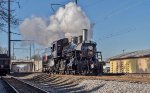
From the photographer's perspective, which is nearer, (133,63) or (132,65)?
(133,63)

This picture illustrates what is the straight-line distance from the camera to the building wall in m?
48.6

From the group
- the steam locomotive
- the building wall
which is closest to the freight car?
the steam locomotive

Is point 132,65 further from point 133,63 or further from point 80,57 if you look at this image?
point 80,57

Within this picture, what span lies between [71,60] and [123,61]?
22386 mm

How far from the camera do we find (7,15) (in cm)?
1998

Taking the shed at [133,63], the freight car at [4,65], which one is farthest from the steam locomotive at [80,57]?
the shed at [133,63]

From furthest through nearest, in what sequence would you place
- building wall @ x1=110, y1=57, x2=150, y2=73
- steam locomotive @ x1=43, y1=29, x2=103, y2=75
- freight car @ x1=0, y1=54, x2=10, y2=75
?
building wall @ x1=110, y1=57, x2=150, y2=73, freight car @ x1=0, y1=54, x2=10, y2=75, steam locomotive @ x1=43, y1=29, x2=103, y2=75

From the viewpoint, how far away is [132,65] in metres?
52.2

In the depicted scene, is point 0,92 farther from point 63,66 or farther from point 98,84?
point 63,66

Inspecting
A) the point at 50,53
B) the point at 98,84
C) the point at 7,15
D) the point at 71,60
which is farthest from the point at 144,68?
the point at 7,15

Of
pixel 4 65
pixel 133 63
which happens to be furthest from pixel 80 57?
pixel 133 63

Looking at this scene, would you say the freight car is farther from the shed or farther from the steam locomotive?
the shed

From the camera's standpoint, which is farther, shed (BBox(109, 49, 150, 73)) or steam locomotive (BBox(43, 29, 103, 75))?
shed (BBox(109, 49, 150, 73))

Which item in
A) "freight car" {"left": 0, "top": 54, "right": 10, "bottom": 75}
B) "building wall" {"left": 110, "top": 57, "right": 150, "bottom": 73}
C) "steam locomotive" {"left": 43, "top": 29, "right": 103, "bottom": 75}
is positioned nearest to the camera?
"steam locomotive" {"left": 43, "top": 29, "right": 103, "bottom": 75}
